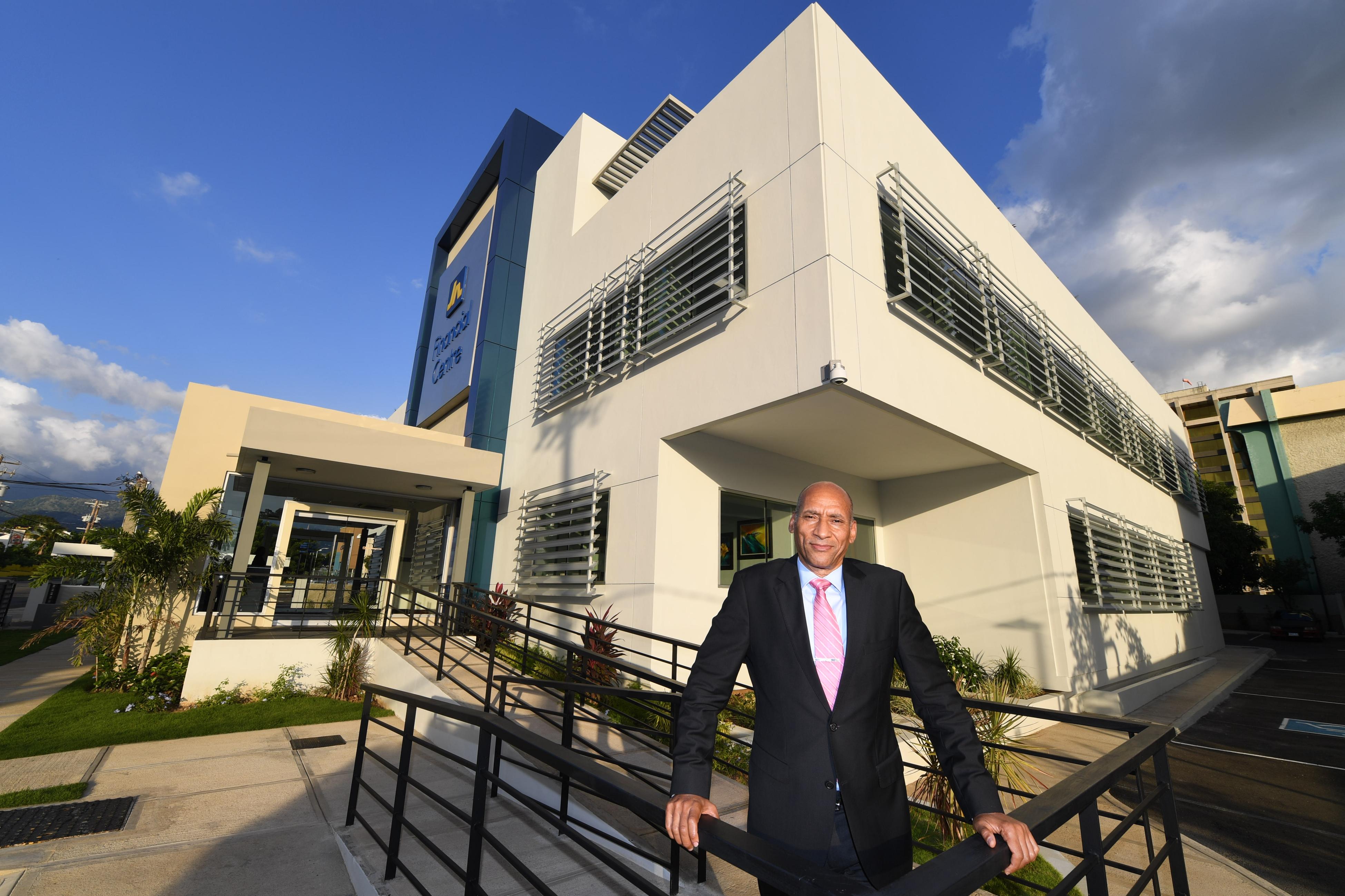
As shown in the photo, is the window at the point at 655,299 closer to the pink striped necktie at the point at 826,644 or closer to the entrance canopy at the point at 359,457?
the entrance canopy at the point at 359,457

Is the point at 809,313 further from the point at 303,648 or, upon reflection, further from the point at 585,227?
the point at 303,648

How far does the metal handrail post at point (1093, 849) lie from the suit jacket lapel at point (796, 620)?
796 mm

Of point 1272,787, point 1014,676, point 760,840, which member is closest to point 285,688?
point 760,840

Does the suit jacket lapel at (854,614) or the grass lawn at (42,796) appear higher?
the suit jacket lapel at (854,614)

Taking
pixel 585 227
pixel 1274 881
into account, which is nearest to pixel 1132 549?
pixel 1274 881

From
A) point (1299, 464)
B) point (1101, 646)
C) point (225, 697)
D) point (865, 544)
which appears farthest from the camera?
point (1299, 464)

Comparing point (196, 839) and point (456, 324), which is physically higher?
point (456, 324)

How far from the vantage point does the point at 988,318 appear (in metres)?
8.61

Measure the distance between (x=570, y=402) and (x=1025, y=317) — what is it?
810cm

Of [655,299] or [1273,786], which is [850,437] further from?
[1273,786]

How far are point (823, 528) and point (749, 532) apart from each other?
6.81 meters

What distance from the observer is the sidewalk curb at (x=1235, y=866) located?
12.9ft

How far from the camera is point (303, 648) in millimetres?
8484

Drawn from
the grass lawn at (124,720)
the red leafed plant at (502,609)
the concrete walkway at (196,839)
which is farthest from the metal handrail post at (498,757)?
the grass lawn at (124,720)
